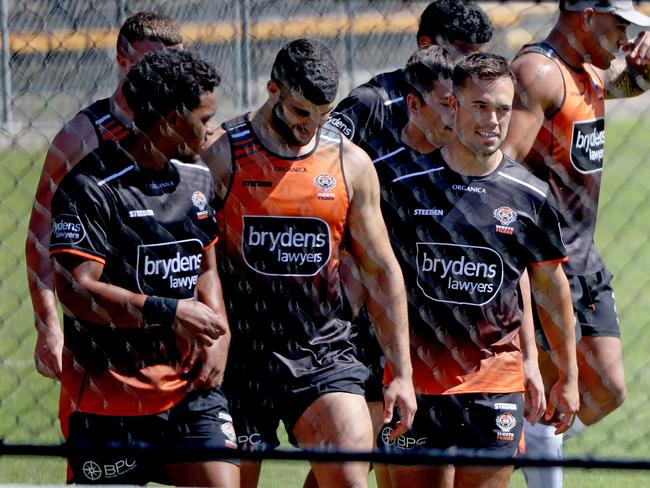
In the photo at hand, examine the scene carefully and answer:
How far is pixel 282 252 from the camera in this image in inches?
164

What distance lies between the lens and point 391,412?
412 cm

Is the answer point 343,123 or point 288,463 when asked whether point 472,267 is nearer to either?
point 343,123

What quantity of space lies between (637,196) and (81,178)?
28.6 feet

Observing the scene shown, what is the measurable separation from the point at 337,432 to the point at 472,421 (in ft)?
1.59

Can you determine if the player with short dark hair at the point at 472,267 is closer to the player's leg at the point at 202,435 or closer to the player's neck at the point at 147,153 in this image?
the player's leg at the point at 202,435

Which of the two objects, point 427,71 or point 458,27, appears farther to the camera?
point 458,27

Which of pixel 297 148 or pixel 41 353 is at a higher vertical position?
pixel 297 148

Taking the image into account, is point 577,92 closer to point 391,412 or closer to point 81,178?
point 391,412

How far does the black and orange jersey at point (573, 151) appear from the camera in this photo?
498 cm

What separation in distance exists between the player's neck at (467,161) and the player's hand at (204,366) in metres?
1.00

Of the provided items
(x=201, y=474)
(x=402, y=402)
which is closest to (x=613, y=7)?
Answer: (x=402, y=402)

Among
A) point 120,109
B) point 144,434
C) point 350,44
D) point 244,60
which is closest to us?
point 144,434

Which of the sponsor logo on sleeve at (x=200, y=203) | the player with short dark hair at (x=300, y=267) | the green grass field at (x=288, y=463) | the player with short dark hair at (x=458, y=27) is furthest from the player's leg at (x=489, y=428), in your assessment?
the player with short dark hair at (x=458, y=27)

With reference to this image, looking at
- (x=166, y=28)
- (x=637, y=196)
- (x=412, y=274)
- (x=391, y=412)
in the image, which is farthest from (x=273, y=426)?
(x=637, y=196)
